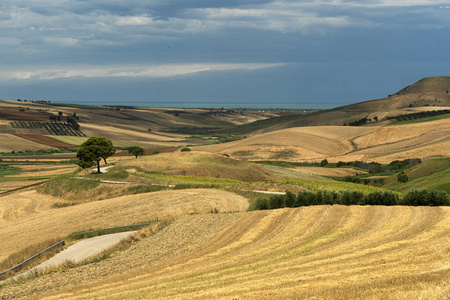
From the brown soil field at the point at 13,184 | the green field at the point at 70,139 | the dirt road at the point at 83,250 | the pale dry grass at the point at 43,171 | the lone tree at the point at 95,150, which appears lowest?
the brown soil field at the point at 13,184

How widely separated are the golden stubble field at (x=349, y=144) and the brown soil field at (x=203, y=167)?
4341cm

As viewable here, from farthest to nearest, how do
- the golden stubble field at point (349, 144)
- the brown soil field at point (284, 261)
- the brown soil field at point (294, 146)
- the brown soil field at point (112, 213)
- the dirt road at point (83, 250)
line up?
the brown soil field at point (294, 146) < the golden stubble field at point (349, 144) < the brown soil field at point (112, 213) < the dirt road at point (83, 250) < the brown soil field at point (284, 261)

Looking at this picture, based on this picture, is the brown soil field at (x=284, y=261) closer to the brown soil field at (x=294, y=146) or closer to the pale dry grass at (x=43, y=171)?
the pale dry grass at (x=43, y=171)

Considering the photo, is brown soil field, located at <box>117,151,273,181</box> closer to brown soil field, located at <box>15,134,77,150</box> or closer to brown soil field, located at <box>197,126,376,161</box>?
brown soil field, located at <box>197,126,376,161</box>

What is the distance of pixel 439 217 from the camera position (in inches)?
1334

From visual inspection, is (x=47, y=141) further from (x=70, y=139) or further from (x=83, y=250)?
A: (x=83, y=250)

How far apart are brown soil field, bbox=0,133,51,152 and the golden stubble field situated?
2150 inches

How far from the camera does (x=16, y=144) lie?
6462 inches

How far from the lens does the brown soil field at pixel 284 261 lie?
18688mm

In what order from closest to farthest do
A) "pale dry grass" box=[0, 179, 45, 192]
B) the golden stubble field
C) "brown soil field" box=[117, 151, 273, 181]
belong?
"brown soil field" box=[117, 151, 273, 181] → "pale dry grass" box=[0, 179, 45, 192] → the golden stubble field

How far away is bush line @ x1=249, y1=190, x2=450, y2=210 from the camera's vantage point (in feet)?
140

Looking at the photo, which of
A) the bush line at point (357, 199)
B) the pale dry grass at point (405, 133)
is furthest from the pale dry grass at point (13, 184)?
the pale dry grass at point (405, 133)

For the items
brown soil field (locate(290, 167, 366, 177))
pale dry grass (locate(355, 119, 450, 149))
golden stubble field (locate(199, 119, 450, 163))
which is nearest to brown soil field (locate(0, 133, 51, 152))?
golden stubble field (locate(199, 119, 450, 163))

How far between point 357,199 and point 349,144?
4658 inches
